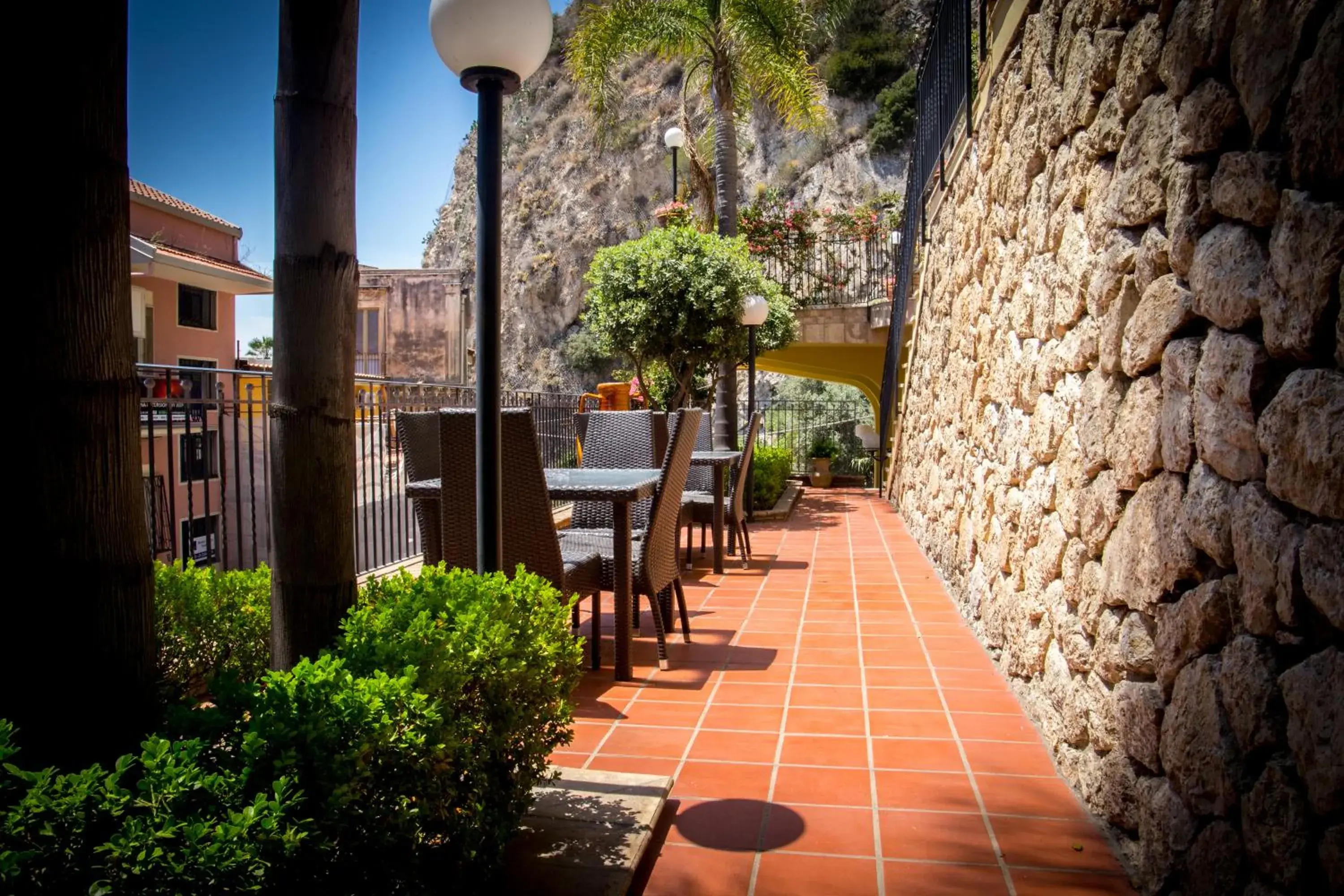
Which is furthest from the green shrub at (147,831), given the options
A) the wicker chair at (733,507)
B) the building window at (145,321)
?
the building window at (145,321)

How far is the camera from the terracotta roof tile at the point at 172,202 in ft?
58.2

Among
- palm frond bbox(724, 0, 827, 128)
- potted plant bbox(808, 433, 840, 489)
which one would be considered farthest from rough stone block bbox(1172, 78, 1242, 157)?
potted plant bbox(808, 433, 840, 489)

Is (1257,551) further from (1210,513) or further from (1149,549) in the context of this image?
(1149,549)

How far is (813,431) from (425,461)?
16.8 meters

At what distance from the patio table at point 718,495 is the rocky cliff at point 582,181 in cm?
2700

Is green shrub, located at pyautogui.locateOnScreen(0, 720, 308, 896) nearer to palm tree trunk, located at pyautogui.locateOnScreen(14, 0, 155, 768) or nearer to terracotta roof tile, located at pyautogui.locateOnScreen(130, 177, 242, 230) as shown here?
palm tree trunk, located at pyautogui.locateOnScreen(14, 0, 155, 768)

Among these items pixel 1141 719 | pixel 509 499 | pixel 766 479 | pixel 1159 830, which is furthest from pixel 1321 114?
pixel 766 479

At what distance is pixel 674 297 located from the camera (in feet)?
27.7

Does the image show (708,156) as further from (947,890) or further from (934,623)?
(947,890)

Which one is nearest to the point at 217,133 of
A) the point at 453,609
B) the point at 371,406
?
the point at 371,406

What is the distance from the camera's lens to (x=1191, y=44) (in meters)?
1.77

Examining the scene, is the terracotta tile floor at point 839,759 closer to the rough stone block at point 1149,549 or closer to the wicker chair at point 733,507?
the rough stone block at point 1149,549

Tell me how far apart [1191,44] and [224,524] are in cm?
415

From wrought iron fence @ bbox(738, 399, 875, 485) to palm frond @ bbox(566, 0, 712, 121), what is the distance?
6322mm
